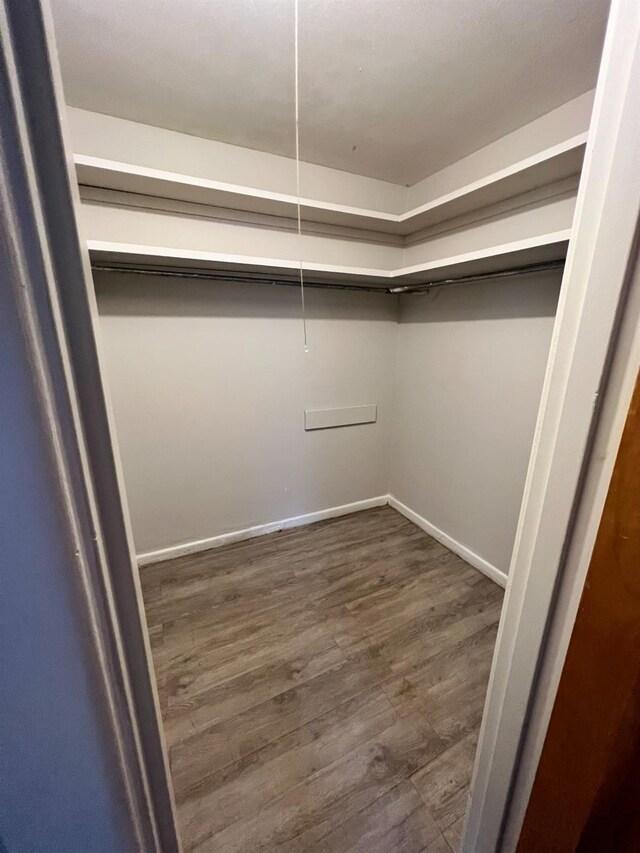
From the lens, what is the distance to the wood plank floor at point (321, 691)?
1.05m

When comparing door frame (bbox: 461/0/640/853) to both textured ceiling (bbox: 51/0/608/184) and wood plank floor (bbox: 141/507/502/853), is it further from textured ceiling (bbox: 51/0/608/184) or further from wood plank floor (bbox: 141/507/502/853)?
textured ceiling (bbox: 51/0/608/184)

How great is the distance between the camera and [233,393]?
2.19m

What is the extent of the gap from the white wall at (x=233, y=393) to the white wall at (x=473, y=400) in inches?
10.1

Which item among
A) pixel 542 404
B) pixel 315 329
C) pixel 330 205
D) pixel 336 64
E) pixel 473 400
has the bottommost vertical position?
pixel 473 400

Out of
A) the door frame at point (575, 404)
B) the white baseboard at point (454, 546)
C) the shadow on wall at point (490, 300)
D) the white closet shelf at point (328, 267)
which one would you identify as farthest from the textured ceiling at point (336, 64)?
the white baseboard at point (454, 546)

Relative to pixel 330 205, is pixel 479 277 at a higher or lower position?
lower

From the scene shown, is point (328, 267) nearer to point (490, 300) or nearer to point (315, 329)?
point (315, 329)

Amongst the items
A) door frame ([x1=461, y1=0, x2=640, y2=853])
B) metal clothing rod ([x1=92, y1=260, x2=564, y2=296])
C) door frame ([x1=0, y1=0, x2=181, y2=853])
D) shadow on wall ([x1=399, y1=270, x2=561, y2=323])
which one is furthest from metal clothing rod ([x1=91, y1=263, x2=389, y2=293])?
door frame ([x1=461, y1=0, x2=640, y2=853])

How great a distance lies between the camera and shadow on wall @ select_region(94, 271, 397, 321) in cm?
181

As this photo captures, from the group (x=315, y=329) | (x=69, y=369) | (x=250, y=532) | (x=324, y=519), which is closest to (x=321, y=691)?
(x=250, y=532)

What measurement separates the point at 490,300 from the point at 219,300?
157 centimetres

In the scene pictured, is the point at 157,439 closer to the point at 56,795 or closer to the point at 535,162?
the point at 56,795

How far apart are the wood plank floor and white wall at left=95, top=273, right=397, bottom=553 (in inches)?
15.1

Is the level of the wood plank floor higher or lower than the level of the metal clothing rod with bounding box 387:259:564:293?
lower
